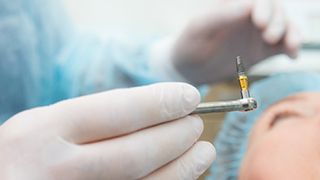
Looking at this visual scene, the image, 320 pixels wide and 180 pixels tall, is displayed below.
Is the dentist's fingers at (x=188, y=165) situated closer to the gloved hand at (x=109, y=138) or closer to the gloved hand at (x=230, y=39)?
the gloved hand at (x=109, y=138)

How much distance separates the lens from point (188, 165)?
757mm

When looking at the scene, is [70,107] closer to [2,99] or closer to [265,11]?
[2,99]

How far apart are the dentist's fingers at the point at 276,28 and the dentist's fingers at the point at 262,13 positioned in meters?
0.02

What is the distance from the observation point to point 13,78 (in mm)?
1140

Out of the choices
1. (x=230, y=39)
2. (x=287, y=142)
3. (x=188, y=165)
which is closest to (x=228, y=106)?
(x=188, y=165)

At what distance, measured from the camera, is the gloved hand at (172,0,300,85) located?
3.99 feet

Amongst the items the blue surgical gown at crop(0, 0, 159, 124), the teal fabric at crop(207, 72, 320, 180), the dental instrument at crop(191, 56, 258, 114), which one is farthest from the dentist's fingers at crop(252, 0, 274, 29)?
the dental instrument at crop(191, 56, 258, 114)

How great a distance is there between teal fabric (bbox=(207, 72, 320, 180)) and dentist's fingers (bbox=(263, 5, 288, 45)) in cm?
11

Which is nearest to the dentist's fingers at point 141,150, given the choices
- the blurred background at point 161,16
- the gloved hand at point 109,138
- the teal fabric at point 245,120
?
the gloved hand at point 109,138

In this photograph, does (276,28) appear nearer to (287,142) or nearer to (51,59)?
(287,142)

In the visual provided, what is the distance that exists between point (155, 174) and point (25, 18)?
604 mm

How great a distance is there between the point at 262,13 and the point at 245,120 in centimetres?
27

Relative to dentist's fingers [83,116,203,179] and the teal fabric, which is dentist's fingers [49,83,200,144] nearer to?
dentist's fingers [83,116,203,179]

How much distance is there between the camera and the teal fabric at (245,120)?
1.19 metres
